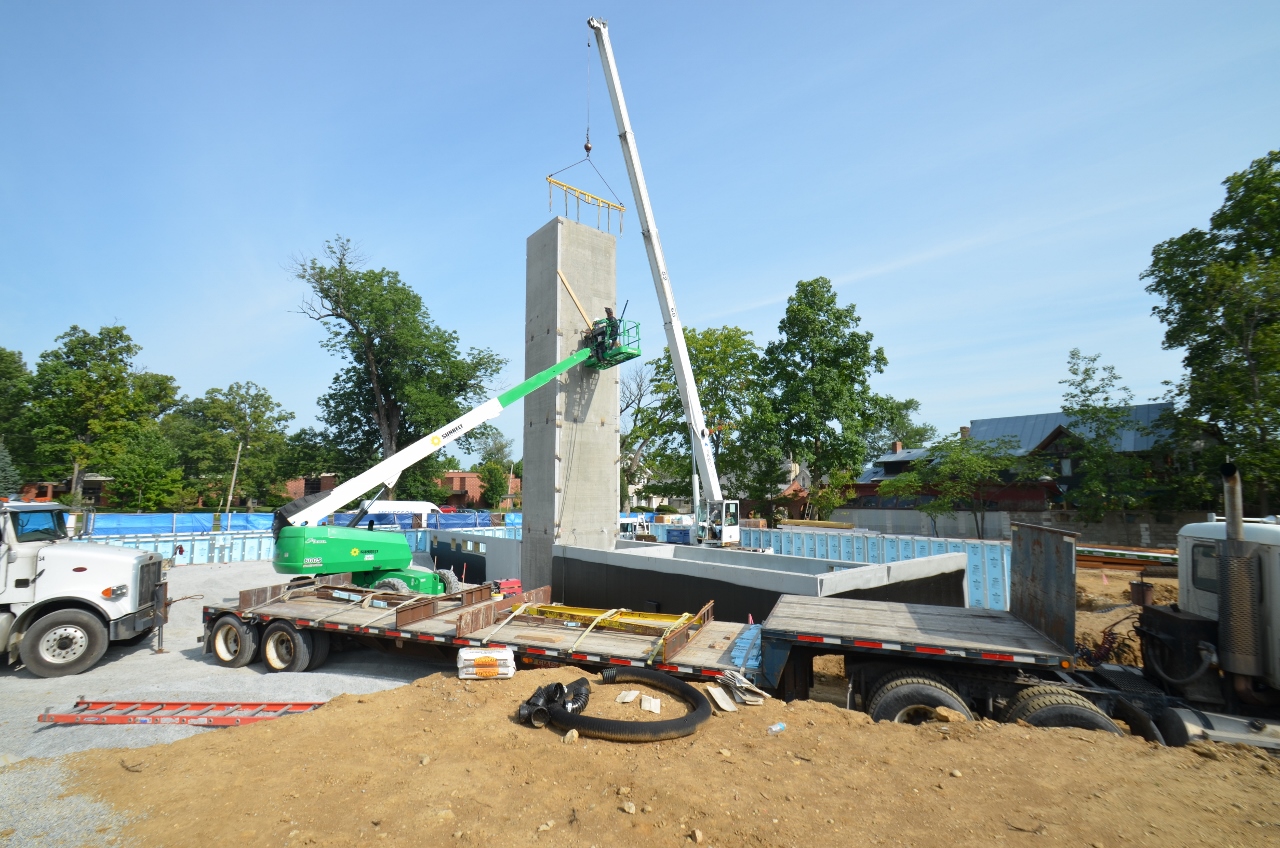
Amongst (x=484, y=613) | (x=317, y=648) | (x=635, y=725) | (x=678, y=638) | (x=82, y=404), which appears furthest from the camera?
(x=82, y=404)

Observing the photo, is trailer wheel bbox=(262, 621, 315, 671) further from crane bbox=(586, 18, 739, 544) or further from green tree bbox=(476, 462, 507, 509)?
green tree bbox=(476, 462, 507, 509)

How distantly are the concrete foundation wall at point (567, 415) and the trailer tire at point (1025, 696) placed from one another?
1241 centimetres

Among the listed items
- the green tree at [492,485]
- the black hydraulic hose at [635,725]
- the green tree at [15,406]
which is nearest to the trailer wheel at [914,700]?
the black hydraulic hose at [635,725]

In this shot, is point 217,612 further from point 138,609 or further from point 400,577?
point 400,577

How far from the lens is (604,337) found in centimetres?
1772

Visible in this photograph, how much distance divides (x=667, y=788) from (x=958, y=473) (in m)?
38.7

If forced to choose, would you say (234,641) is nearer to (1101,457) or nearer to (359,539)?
(359,539)

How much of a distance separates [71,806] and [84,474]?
178 feet

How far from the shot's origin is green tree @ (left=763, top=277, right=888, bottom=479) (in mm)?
36906

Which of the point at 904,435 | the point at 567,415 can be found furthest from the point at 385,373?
the point at 904,435

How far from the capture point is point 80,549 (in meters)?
10.4

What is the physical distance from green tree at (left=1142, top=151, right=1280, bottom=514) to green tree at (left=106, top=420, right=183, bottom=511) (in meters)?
61.4

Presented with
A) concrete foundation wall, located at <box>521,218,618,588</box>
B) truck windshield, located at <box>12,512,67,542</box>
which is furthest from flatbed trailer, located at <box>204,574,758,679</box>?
concrete foundation wall, located at <box>521,218,618,588</box>

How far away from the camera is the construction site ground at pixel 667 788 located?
15.4 feet
